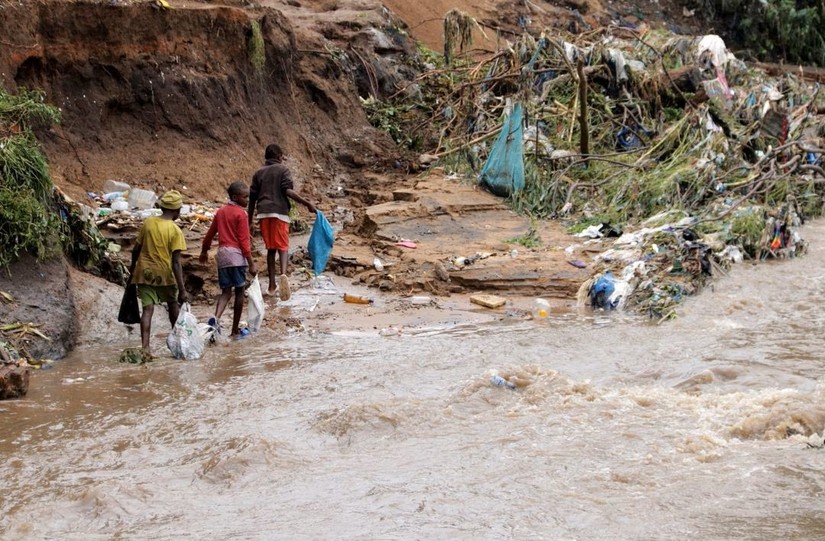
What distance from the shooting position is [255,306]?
7.34 m

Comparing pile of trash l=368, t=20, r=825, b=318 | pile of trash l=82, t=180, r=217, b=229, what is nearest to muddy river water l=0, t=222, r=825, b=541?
pile of trash l=368, t=20, r=825, b=318

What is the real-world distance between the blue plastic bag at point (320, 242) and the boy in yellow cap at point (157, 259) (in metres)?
2.14

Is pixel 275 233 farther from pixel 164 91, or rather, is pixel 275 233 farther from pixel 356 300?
A: pixel 164 91

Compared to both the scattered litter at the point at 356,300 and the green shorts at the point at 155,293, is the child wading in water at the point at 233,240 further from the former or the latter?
the scattered litter at the point at 356,300

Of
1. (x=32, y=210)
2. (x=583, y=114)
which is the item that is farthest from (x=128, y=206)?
(x=583, y=114)

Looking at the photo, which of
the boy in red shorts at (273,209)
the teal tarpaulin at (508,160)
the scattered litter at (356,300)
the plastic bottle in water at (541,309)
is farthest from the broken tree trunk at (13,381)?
the teal tarpaulin at (508,160)

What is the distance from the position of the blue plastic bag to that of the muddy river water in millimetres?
1383

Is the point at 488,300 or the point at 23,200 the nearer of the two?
the point at 23,200

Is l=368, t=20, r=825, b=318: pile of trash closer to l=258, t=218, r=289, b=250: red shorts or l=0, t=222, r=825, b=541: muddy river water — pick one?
l=0, t=222, r=825, b=541: muddy river water

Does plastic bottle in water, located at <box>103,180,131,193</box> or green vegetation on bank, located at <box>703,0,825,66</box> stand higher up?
green vegetation on bank, located at <box>703,0,825,66</box>

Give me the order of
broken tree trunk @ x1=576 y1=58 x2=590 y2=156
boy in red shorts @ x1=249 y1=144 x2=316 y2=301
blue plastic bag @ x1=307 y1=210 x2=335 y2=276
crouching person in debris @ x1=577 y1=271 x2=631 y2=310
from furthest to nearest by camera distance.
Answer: broken tree trunk @ x1=576 y1=58 x2=590 y2=156 < blue plastic bag @ x1=307 y1=210 x2=335 y2=276 < boy in red shorts @ x1=249 y1=144 x2=316 y2=301 < crouching person in debris @ x1=577 y1=271 x2=631 y2=310

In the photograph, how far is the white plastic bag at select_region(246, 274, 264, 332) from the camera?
7301 mm

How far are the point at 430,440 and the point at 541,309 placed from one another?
342 centimetres

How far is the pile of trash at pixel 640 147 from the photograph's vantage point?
9.48m
